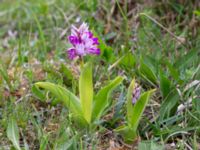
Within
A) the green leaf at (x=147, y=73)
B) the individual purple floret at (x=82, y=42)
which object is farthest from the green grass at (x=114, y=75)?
the individual purple floret at (x=82, y=42)

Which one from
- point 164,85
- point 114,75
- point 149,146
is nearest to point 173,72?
point 164,85

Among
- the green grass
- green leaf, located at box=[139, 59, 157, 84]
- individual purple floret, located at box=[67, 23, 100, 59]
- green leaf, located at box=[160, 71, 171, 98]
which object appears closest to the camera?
individual purple floret, located at box=[67, 23, 100, 59]

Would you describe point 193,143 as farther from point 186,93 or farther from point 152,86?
point 152,86

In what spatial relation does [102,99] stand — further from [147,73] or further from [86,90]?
[147,73]

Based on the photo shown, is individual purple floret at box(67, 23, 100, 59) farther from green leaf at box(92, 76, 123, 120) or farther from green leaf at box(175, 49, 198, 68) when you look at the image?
green leaf at box(175, 49, 198, 68)

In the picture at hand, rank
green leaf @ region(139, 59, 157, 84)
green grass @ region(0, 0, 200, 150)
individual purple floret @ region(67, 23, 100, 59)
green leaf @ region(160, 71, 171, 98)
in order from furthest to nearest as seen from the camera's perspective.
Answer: green leaf @ region(139, 59, 157, 84) < green leaf @ region(160, 71, 171, 98) < green grass @ region(0, 0, 200, 150) < individual purple floret @ region(67, 23, 100, 59)

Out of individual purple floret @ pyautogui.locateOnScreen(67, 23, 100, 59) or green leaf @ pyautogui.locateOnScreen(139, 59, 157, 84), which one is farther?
green leaf @ pyautogui.locateOnScreen(139, 59, 157, 84)

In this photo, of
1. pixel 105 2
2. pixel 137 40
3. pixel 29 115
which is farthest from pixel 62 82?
pixel 105 2

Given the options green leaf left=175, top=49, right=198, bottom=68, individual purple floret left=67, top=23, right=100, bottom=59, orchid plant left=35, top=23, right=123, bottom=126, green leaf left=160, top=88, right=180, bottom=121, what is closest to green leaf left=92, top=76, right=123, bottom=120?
orchid plant left=35, top=23, right=123, bottom=126

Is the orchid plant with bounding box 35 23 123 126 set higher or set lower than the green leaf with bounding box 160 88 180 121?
higher
